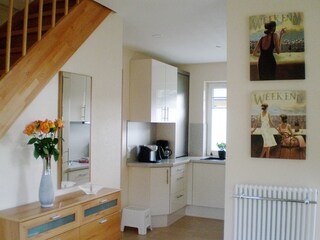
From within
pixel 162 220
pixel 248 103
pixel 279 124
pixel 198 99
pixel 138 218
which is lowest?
pixel 162 220

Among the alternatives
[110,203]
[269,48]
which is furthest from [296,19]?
[110,203]

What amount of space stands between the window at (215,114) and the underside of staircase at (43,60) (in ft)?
11.2

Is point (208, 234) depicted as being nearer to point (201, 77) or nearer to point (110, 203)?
point (110, 203)

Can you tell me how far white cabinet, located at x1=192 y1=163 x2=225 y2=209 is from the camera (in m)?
5.61

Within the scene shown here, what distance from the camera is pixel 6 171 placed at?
264 centimetres

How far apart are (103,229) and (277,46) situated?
2329 mm

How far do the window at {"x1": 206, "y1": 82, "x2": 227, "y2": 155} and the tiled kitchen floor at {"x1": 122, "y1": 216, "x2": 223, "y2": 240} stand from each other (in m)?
1.48

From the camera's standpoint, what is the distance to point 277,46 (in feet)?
10.4

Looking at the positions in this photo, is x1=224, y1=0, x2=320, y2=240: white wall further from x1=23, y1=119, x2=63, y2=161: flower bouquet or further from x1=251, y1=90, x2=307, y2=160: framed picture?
x1=23, y1=119, x2=63, y2=161: flower bouquet

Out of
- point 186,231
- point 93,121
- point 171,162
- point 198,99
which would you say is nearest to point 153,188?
point 171,162

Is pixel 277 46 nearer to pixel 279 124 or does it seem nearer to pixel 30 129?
pixel 279 124

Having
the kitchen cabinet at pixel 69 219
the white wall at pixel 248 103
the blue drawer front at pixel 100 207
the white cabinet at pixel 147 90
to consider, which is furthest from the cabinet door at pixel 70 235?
the white cabinet at pixel 147 90

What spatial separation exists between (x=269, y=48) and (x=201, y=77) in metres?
3.20

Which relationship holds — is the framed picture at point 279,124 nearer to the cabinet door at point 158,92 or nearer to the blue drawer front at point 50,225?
the blue drawer front at point 50,225
